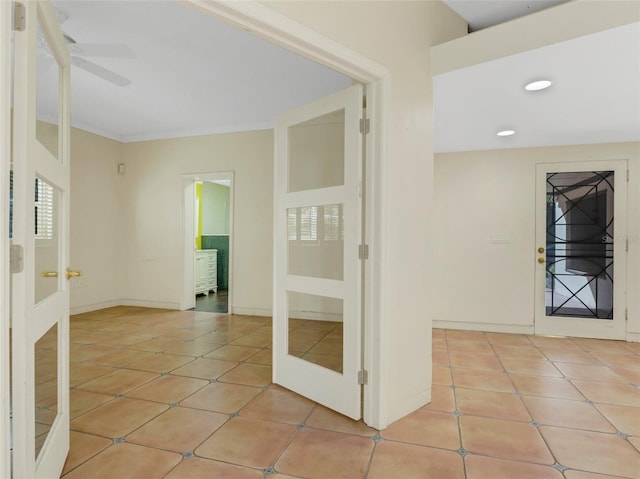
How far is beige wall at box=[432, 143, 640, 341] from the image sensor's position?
442 centimetres

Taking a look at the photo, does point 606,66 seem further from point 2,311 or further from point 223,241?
point 223,241

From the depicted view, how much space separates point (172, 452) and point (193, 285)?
160 inches

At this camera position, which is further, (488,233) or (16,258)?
(488,233)

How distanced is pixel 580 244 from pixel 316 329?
144 inches

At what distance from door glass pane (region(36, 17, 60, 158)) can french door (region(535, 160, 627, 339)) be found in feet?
15.3

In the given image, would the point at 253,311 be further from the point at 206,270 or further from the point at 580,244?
the point at 580,244

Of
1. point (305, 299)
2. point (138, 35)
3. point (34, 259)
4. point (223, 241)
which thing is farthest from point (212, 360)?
point (223, 241)

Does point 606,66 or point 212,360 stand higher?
point 606,66

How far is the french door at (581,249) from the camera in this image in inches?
165

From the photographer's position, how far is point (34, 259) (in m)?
1.30

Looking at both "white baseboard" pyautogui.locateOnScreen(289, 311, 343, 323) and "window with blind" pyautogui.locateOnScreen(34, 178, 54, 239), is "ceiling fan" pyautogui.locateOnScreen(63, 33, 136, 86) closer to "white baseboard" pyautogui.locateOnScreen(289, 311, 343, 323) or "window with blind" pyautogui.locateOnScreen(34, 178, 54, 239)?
"window with blind" pyautogui.locateOnScreen(34, 178, 54, 239)

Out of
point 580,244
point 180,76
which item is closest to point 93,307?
point 180,76

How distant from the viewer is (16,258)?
115 cm

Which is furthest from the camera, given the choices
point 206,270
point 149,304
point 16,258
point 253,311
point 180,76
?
point 206,270
